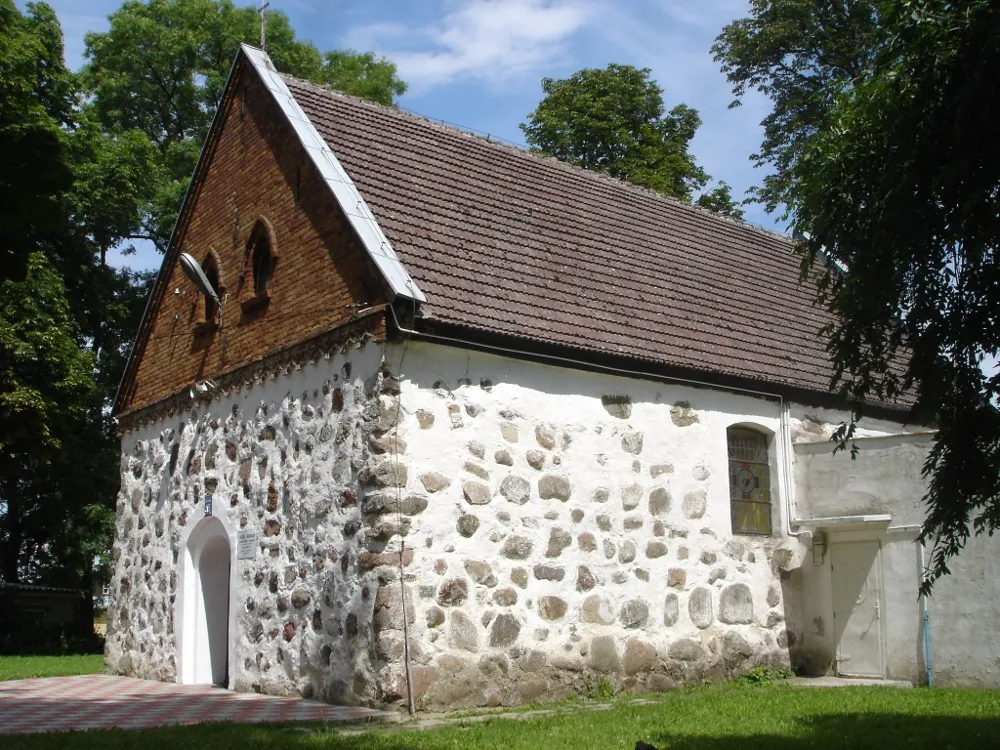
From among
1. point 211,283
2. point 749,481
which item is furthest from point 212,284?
point 749,481

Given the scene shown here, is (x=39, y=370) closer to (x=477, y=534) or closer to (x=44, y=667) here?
(x=44, y=667)

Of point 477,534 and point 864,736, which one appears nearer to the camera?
point 864,736

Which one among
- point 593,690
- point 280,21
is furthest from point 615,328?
point 280,21

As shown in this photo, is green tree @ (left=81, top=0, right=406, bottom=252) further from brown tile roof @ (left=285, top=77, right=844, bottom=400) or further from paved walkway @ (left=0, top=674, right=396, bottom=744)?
paved walkway @ (left=0, top=674, right=396, bottom=744)

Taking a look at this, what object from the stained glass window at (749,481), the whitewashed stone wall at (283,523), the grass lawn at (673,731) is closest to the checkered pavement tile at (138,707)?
the whitewashed stone wall at (283,523)

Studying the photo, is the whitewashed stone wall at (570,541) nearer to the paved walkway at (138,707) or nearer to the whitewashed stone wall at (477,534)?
the whitewashed stone wall at (477,534)

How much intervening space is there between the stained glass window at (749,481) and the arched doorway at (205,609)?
683cm

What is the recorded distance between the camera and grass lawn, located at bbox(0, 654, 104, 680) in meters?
16.3

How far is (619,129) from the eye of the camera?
1167 inches

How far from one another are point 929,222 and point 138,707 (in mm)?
9273

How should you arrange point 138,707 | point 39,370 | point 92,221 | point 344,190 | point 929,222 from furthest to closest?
point 92,221, point 39,370, point 344,190, point 138,707, point 929,222

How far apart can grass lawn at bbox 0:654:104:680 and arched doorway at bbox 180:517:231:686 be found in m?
3.12

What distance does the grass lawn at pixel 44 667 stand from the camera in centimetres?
1628

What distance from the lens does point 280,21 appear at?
105ft
